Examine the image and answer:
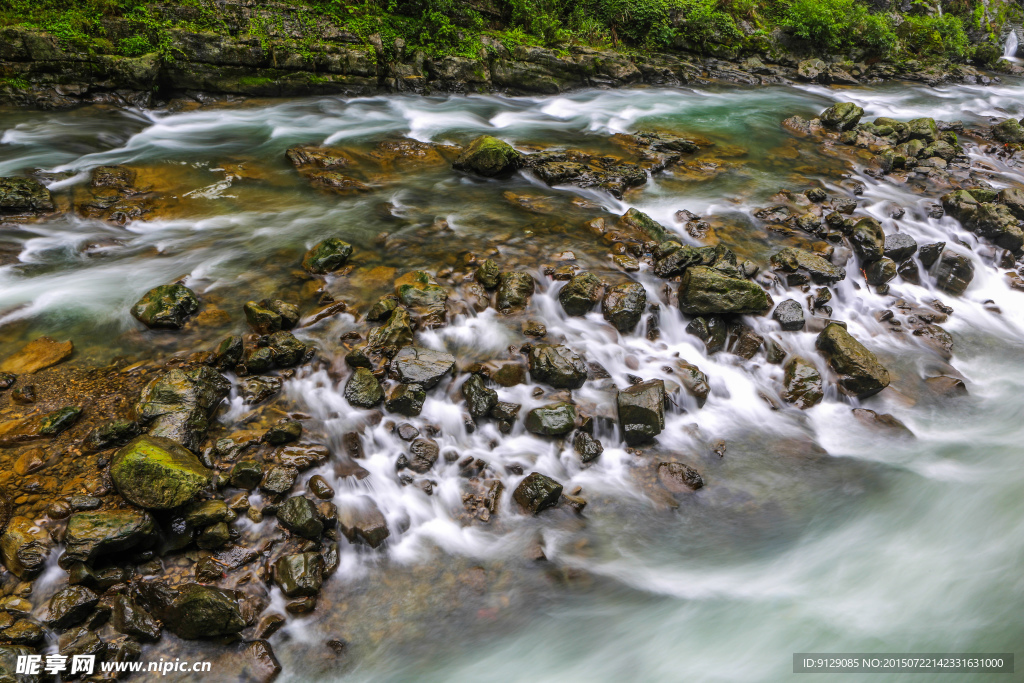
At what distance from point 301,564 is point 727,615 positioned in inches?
138

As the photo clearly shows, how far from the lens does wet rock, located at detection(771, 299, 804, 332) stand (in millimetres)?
6898

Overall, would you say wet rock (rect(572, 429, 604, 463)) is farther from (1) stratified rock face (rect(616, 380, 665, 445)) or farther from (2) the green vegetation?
(2) the green vegetation

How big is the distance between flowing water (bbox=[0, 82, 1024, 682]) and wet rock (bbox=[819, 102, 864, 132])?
13.0 feet

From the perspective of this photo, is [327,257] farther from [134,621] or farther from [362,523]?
[134,621]

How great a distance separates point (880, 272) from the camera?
801 cm

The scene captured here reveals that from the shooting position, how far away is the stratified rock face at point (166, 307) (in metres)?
A: 5.91

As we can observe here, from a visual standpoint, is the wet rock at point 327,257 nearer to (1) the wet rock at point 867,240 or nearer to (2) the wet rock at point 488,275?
(2) the wet rock at point 488,275

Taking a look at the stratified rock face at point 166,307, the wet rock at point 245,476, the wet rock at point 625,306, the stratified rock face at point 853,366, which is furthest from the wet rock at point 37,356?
the stratified rock face at point 853,366

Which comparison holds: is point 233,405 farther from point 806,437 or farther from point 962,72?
point 962,72

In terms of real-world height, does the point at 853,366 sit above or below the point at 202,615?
above

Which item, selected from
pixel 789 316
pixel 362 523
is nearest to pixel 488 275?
pixel 362 523

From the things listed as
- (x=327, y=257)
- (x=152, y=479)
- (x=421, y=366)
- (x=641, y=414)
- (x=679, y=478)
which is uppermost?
(x=327, y=257)

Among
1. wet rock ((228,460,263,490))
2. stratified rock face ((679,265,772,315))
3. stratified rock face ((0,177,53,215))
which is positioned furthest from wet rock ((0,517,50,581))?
stratified rock face ((679,265,772,315))

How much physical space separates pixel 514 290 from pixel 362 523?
3.28m
